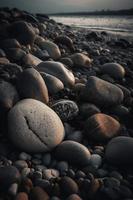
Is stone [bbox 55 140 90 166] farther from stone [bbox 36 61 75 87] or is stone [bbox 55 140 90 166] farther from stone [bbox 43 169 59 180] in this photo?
stone [bbox 36 61 75 87]

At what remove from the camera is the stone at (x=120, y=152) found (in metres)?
2.70

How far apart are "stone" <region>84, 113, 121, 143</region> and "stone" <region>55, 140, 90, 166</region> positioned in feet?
1.11

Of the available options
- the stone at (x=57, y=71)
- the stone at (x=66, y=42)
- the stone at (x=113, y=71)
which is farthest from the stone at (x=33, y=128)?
the stone at (x=66, y=42)

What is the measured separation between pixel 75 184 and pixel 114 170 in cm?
51

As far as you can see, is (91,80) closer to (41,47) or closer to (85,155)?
(85,155)

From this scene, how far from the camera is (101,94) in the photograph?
3695 mm

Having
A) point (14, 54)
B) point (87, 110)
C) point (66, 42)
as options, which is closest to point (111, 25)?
point (66, 42)

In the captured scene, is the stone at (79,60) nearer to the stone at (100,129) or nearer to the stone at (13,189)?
the stone at (100,129)

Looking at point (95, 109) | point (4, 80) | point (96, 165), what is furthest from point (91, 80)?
point (96, 165)

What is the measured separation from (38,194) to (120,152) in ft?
3.21

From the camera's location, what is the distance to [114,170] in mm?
2674

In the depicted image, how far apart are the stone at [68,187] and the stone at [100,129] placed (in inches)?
31.1

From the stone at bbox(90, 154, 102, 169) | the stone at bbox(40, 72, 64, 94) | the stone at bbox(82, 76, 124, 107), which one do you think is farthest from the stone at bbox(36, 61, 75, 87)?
the stone at bbox(90, 154, 102, 169)

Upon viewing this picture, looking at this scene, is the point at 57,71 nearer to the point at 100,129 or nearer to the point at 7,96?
the point at 7,96
